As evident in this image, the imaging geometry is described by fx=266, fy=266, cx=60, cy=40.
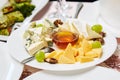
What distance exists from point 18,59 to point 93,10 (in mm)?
457

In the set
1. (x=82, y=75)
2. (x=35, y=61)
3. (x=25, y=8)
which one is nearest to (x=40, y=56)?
(x=35, y=61)

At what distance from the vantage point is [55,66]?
73 cm

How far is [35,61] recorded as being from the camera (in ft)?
2.48

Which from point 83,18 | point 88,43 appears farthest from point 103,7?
point 88,43

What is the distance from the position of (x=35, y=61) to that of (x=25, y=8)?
0.40 metres

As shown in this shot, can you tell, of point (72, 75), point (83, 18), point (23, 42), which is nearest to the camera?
point (72, 75)

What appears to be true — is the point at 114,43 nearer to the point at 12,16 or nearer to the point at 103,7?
the point at 103,7

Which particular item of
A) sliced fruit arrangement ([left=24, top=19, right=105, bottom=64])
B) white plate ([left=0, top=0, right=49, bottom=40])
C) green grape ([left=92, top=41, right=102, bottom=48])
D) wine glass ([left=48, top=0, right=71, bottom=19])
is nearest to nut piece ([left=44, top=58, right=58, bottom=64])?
sliced fruit arrangement ([left=24, top=19, right=105, bottom=64])

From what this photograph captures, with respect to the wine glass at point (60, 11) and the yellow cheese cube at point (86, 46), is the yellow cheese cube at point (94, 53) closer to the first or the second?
the yellow cheese cube at point (86, 46)

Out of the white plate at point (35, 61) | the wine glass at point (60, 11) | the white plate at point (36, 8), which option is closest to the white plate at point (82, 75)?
the white plate at point (35, 61)

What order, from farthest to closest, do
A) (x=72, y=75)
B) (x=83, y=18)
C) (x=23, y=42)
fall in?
(x=83, y=18) < (x=23, y=42) < (x=72, y=75)

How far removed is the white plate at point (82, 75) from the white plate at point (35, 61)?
0.06 feet

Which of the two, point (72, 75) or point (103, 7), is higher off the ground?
point (103, 7)

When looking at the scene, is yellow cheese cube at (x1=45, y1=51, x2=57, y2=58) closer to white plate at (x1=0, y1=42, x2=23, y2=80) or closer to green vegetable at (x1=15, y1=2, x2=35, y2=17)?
white plate at (x1=0, y1=42, x2=23, y2=80)
